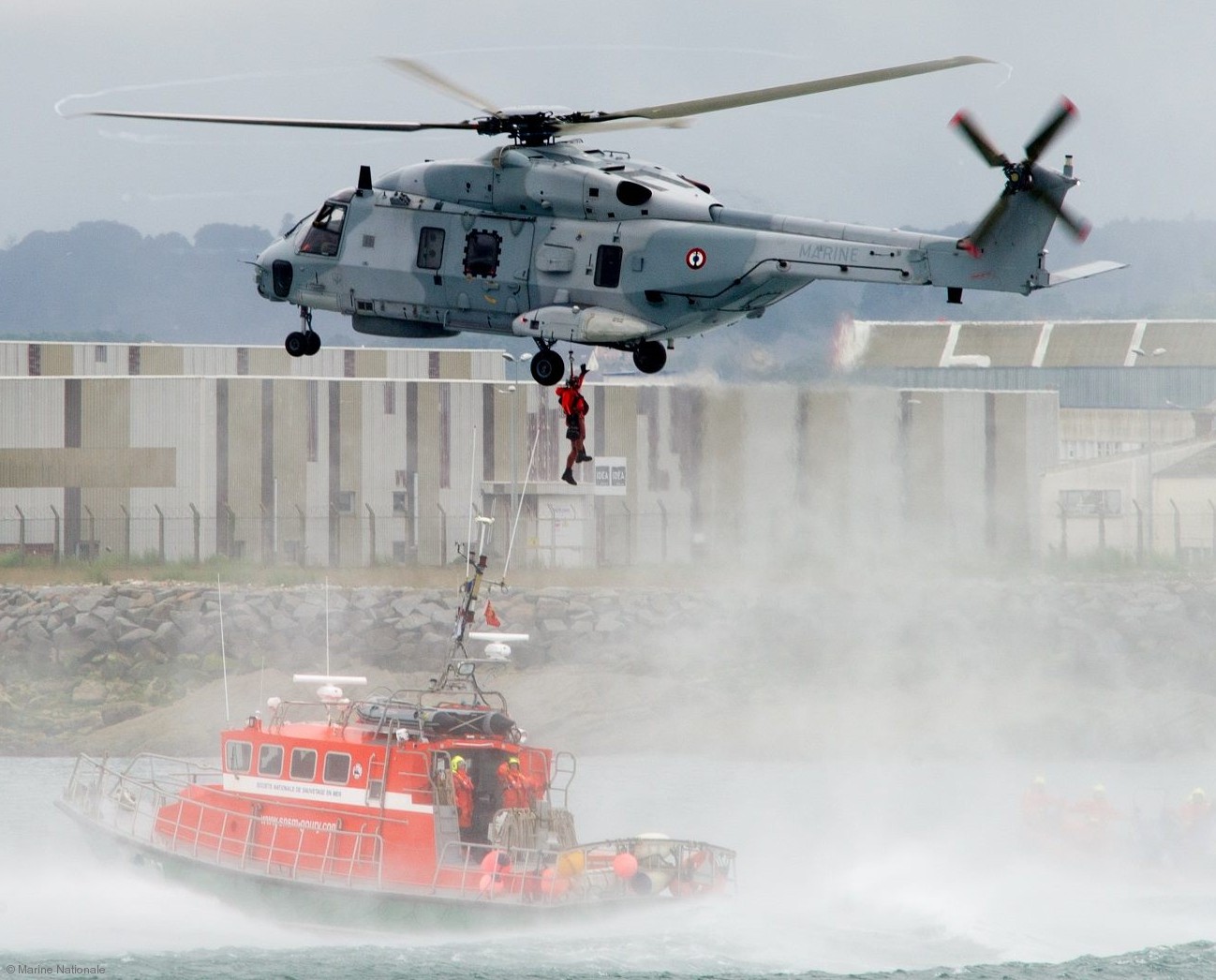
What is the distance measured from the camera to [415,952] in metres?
22.0

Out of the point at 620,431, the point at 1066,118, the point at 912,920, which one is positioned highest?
the point at 1066,118

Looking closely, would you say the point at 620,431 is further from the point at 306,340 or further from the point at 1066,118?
the point at 1066,118

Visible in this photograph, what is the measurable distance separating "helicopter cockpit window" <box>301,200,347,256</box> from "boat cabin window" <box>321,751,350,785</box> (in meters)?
6.04

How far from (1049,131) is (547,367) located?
15.9ft

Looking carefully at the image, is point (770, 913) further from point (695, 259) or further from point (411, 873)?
point (695, 259)

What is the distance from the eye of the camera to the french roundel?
1662 centimetres

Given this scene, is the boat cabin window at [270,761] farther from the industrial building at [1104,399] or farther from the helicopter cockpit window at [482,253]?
the industrial building at [1104,399]

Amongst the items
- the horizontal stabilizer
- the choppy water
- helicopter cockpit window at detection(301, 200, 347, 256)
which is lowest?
the choppy water

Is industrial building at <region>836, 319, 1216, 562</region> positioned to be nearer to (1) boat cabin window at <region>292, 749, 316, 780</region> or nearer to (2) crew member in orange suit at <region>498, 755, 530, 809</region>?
(2) crew member in orange suit at <region>498, 755, 530, 809</region>

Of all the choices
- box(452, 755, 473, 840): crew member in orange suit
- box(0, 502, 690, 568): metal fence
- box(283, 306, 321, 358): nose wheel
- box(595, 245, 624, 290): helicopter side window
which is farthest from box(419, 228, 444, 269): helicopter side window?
box(0, 502, 690, 568): metal fence

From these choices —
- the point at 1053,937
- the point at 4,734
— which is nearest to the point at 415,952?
the point at 1053,937

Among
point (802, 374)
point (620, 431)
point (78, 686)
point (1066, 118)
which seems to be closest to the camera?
point (1066, 118)

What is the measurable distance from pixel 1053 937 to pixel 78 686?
2388 centimetres

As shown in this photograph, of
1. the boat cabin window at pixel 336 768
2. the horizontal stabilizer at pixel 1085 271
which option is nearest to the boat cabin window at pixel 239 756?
the boat cabin window at pixel 336 768
